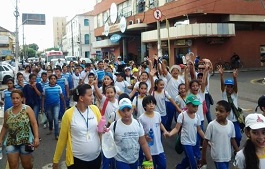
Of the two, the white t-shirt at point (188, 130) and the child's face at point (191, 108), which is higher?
the child's face at point (191, 108)

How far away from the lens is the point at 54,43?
15062cm

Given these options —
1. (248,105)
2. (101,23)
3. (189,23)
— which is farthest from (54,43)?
(248,105)

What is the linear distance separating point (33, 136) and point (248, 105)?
9.46 meters

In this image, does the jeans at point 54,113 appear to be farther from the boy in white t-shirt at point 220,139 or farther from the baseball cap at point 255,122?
the baseball cap at point 255,122

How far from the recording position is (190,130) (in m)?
4.98

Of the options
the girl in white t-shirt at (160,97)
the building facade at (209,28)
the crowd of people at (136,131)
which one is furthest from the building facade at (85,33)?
the crowd of people at (136,131)

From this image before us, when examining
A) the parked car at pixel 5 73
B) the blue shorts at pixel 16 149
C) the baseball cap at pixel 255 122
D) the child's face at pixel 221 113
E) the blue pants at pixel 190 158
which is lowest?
the blue pants at pixel 190 158

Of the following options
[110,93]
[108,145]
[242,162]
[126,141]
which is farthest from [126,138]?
[242,162]

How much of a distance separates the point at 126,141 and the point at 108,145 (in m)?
0.27

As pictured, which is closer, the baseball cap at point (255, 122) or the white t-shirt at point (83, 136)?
the baseball cap at point (255, 122)

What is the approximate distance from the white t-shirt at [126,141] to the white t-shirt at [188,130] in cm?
112

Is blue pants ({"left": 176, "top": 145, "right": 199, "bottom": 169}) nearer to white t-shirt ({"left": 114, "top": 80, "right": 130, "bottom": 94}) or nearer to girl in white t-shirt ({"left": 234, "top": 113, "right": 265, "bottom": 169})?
girl in white t-shirt ({"left": 234, "top": 113, "right": 265, "bottom": 169})

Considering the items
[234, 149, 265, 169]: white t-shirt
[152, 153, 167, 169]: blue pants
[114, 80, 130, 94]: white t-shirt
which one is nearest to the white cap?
[152, 153, 167, 169]: blue pants

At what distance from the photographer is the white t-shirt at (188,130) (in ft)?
16.3
